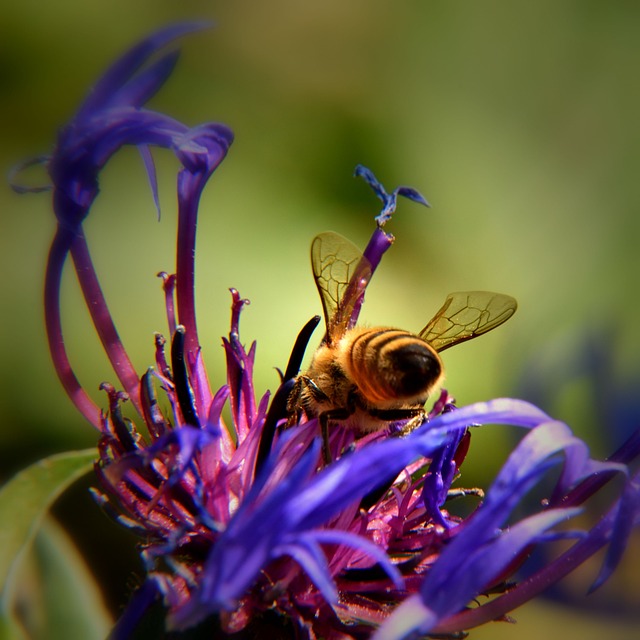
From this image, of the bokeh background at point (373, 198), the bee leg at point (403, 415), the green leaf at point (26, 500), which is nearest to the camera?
the green leaf at point (26, 500)

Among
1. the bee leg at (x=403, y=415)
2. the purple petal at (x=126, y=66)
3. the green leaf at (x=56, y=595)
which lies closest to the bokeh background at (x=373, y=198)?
the green leaf at (x=56, y=595)

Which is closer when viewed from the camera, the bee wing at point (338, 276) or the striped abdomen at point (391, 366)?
the striped abdomen at point (391, 366)

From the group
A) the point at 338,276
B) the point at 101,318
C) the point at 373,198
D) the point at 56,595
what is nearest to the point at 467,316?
the point at 338,276

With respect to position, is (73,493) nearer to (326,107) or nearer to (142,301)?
(142,301)

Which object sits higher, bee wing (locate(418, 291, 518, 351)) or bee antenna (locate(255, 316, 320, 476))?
bee wing (locate(418, 291, 518, 351))

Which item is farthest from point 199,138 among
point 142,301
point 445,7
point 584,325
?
point 445,7

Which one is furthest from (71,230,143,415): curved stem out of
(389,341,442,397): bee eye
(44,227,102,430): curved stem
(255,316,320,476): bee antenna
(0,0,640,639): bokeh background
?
(0,0,640,639): bokeh background

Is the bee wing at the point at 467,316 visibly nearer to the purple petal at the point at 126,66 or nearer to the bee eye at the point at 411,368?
the bee eye at the point at 411,368

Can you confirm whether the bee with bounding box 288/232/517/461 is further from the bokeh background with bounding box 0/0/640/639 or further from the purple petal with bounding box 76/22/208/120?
the bokeh background with bounding box 0/0/640/639
